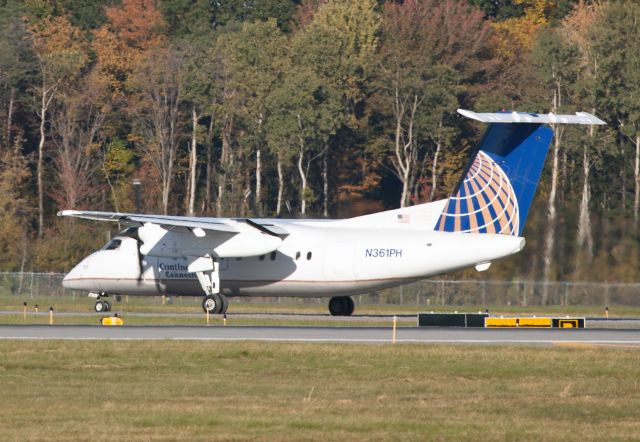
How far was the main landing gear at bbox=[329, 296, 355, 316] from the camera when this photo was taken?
48.5 meters

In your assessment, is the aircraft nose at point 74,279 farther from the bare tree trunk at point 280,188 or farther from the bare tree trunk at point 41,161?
the bare tree trunk at point 41,161

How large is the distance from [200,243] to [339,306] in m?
5.32

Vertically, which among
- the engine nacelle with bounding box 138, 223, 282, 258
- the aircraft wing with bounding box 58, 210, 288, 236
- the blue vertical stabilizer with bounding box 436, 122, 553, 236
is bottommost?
the engine nacelle with bounding box 138, 223, 282, 258

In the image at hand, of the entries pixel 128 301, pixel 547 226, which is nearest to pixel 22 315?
pixel 128 301

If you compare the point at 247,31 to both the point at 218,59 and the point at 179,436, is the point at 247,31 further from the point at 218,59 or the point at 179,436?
the point at 179,436

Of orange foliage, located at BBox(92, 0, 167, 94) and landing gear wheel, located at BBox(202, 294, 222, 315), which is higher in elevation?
orange foliage, located at BBox(92, 0, 167, 94)

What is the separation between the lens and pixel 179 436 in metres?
21.3

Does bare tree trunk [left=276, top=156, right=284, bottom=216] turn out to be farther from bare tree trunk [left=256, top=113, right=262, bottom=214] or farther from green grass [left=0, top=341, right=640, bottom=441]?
green grass [left=0, top=341, right=640, bottom=441]

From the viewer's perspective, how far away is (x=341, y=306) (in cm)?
4853

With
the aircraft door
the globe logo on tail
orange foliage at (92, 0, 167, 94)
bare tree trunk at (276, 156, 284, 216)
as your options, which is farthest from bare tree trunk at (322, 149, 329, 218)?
the globe logo on tail

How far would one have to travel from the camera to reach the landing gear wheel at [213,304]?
4691 centimetres

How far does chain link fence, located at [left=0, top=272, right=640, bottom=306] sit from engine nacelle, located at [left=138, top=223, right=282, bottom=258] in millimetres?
12599

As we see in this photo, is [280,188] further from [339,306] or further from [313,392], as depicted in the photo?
[313,392]

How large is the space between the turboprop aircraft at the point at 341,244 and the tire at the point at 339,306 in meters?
0.03
